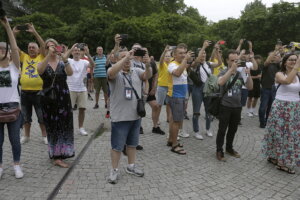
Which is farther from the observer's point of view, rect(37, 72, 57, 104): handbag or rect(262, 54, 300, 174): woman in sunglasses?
rect(262, 54, 300, 174): woman in sunglasses

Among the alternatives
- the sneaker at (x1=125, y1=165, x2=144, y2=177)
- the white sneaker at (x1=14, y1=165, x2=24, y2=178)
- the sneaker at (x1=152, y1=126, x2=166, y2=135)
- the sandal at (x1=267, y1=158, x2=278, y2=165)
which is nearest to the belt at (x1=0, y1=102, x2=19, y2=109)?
the white sneaker at (x1=14, y1=165, x2=24, y2=178)

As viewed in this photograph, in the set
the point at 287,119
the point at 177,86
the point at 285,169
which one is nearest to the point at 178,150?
the point at 177,86

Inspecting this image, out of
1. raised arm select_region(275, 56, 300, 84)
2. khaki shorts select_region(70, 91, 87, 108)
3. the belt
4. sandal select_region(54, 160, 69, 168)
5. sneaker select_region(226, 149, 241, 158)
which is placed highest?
raised arm select_region(275, 56, 300, 84)

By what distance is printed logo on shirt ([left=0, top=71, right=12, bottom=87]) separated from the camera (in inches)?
145

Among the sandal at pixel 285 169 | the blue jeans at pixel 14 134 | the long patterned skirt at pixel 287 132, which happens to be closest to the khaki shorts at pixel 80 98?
the blue jeans at pixel 14 134

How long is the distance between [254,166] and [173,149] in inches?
60.4

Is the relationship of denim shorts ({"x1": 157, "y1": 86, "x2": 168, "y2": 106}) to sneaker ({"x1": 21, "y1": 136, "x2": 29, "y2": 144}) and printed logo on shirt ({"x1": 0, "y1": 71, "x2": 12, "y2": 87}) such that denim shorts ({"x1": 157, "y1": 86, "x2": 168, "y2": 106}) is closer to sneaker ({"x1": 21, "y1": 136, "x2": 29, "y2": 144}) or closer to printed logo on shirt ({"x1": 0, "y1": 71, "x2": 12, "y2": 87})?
sneaker ({"x1": 21, "y1": 136, "x2": 29, "y2": 144})

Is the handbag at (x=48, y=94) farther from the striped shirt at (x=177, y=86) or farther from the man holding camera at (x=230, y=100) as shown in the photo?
the man holding camera at (x=230, y=100)

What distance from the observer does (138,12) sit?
33031 millimetres

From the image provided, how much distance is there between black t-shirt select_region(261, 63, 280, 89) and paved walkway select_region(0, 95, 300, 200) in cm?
221

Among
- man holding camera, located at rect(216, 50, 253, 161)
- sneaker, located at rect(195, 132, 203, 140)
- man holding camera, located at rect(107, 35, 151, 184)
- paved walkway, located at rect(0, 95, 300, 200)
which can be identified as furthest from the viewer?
sneaker, located at rect(195, 132, 203, 140)

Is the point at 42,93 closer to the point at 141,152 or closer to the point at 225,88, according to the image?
the point at 141,152

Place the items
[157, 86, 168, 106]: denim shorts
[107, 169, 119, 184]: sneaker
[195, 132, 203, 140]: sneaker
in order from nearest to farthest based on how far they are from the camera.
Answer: [107, 169, 119, 184]: sneaker < [195, 132, 203, 140]: sneaker < [157, 86, 168, 106]: denim shorts

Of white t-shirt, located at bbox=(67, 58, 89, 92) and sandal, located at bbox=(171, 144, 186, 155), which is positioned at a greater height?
white t-shirt, located at bbox=(67, 58, 89, 92)
